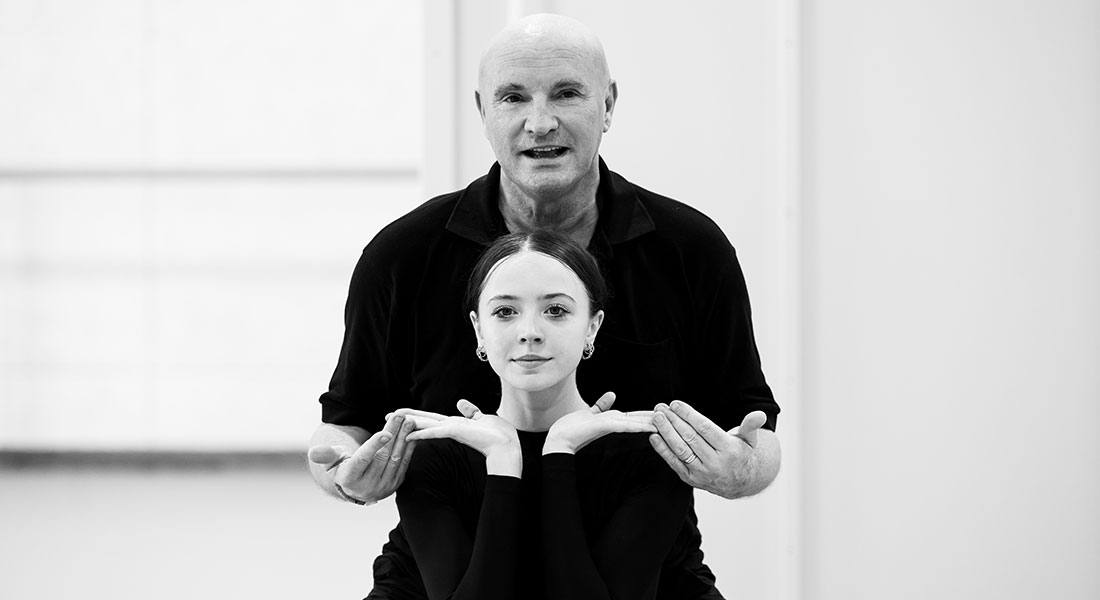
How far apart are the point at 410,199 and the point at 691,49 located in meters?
0.93

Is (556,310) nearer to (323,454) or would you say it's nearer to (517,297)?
(517,297)

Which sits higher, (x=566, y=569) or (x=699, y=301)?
(x=699, y=301)

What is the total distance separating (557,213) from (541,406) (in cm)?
38

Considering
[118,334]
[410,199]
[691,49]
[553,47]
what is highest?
[691,49]

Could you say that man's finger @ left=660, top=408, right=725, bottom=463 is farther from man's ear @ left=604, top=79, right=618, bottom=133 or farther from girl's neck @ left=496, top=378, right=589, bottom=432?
man's ear @ left=604, top=79, right=618, bottom=133

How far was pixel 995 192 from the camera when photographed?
3.15 m

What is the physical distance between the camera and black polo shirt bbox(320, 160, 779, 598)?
200 cm

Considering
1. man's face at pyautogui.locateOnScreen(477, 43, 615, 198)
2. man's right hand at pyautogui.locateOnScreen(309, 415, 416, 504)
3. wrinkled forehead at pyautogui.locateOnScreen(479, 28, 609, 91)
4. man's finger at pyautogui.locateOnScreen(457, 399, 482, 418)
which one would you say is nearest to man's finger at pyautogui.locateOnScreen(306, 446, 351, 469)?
man's right hand at pyautogui.locateOnScreen(309, 415, 416, 504)

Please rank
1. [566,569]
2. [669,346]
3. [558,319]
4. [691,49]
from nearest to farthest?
[566,569]
[558,319]
[669,346]
[691,49]

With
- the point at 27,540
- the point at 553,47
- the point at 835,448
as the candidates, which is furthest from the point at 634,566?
the point at 27,540

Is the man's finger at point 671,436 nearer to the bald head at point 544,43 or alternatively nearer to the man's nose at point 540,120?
the man's nose at point 540,120

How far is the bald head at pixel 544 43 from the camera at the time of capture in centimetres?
184

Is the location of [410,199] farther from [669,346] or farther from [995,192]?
[995,192]

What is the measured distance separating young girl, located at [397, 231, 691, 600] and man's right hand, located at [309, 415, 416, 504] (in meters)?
0.03
